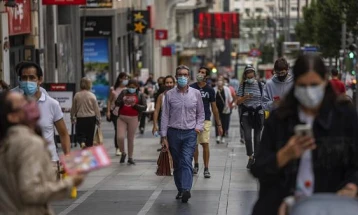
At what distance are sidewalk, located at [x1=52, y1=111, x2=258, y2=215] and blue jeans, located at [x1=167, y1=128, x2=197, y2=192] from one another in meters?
0.28

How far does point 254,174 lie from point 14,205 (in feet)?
4.43

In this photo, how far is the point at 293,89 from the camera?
617 cm

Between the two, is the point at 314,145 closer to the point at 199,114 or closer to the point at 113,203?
the point at 113,203

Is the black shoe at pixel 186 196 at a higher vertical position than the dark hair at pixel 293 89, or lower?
lower

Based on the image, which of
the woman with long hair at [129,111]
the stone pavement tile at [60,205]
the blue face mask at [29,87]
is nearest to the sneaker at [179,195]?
the stone pavement tile at [60,205]

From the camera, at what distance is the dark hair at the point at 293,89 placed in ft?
20.1

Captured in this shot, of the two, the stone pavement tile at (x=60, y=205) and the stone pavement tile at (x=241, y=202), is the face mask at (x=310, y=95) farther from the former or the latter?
the stone pavement tile at (x=60, y=205)

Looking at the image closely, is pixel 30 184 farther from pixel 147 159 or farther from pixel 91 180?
pixel 147 159

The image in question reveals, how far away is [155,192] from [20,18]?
38.1ft

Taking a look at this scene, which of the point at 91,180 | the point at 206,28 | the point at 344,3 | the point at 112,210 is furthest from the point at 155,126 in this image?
the point at 206,28

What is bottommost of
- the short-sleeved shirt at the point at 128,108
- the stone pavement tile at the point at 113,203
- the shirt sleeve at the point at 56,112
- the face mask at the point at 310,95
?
the stone pavement tile at the point at 113,203

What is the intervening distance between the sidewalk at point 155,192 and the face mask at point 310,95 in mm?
7300

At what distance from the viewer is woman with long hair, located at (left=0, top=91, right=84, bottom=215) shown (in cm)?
616

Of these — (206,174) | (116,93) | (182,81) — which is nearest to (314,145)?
(182,81)
